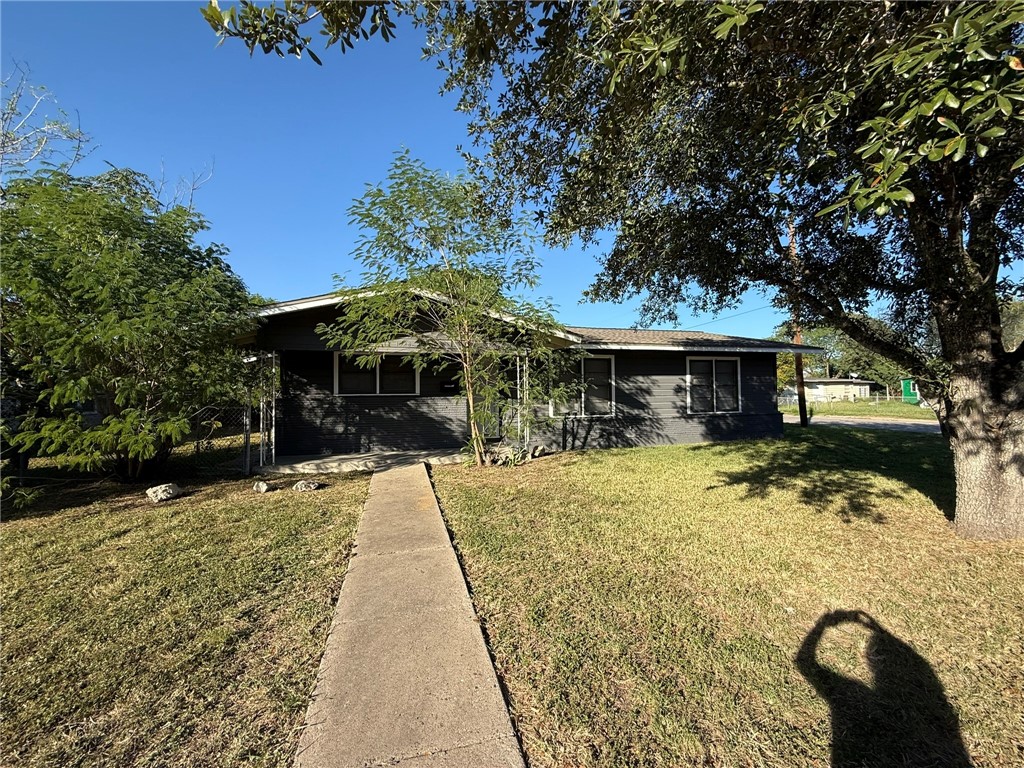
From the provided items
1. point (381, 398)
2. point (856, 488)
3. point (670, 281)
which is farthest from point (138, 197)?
point (856, 488)

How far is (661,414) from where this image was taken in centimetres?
1138

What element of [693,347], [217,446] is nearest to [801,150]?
[693,347]

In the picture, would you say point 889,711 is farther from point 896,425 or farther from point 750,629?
point 896,425

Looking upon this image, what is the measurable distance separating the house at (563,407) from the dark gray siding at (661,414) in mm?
25

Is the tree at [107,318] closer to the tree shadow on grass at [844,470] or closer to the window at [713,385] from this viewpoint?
the tree shadow on grass at [844,470]

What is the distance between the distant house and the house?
32590 millimetres

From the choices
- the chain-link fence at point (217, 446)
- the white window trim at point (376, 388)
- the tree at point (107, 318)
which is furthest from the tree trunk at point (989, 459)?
the chain-link fence at point (217, 446)

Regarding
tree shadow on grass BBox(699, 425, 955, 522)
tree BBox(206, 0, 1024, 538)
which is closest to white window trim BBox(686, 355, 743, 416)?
tree shadow on grass BBox(699, 425, 955, 522)

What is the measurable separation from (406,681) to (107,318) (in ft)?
18.5

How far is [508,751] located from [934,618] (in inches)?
114

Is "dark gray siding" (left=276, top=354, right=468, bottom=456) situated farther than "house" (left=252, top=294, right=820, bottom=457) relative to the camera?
Yes

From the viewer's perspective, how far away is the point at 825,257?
218 inches

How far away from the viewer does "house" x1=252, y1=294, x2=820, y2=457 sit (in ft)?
30.5

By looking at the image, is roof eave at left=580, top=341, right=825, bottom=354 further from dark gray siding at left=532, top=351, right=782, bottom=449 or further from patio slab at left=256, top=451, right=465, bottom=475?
patio slab at left=256, top=451, right=465, bottom=475
